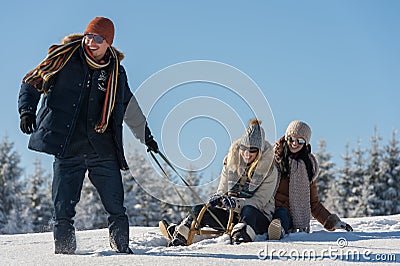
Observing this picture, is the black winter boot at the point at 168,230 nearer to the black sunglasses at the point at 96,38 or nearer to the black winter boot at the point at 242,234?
the black winter boot at the point at 242,234

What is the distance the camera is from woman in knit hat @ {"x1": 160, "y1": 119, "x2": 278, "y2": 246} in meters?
5.86

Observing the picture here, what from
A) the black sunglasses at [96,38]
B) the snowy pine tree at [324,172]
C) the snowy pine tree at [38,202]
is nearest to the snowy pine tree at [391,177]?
the snowy pine tree at [324,172]

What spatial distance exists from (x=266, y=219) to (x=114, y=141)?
186 centimetres

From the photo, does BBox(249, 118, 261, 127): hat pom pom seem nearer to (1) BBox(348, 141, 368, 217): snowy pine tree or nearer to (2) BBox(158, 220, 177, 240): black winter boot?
(2) BBox(158, 220, 177, 240): black winter boot

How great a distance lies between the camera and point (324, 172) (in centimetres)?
3406

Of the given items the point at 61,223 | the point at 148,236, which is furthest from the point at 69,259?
the point at 148,236

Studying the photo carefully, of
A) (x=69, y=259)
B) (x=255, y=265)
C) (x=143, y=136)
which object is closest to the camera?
(x=255, y=265)

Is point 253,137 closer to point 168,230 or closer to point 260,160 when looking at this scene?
point 260,160

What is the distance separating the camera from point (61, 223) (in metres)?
4.80

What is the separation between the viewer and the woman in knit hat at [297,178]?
6.29 metres

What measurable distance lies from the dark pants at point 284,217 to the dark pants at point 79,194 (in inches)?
68.9

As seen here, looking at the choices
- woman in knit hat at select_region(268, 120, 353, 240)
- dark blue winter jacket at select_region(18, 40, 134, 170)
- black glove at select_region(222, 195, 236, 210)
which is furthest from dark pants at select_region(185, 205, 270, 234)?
dark blue winter jacket at select_region(18, 40, 134, 170)

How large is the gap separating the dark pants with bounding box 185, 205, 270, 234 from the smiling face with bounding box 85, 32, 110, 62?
6.24ft

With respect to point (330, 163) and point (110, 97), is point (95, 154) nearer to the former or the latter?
point (110, 97)
